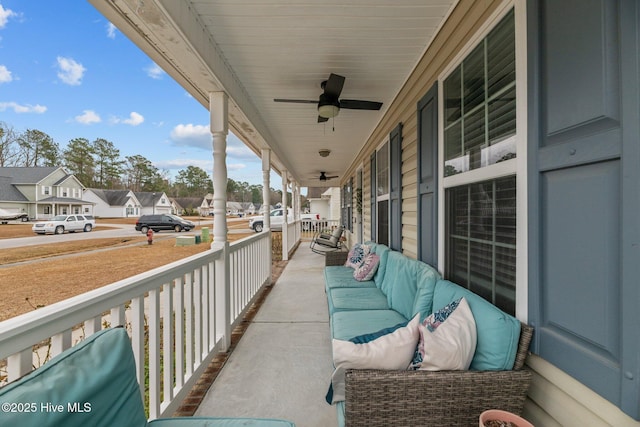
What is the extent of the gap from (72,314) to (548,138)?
1982 millimetres

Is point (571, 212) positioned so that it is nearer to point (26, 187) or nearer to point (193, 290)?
point (193, 290)

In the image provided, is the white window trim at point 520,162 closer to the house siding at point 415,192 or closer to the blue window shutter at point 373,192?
the house siding at point 415,192

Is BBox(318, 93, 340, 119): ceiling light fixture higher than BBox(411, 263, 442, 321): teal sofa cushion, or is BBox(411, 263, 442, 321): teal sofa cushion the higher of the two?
BBox(318, 93, 340, 119): ceiling light fixture

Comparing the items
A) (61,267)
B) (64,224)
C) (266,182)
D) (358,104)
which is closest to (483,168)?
(358,104)

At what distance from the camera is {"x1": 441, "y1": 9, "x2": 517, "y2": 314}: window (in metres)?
1.48

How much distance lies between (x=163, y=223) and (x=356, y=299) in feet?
16.1

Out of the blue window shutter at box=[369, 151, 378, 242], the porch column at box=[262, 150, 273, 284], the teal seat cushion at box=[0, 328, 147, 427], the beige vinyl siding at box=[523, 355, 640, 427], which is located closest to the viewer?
the teal seat cushion at box=[0, 328, 147, 427]

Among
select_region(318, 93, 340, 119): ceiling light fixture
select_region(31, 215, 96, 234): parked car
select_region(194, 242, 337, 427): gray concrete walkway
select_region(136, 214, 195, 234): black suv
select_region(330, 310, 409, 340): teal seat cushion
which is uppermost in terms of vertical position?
select_region(318, 93, 340, 119): ceiling light fixture

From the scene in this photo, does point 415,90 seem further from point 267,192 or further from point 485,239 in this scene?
point 267,192

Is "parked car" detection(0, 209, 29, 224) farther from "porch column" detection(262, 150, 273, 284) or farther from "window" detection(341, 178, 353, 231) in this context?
"window" detection(341, 178, 353, 231)

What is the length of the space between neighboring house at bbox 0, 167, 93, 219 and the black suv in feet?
8.07

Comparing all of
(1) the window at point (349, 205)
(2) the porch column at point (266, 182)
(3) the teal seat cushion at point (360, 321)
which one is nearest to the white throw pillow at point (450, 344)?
(3) the teal seat cushion at point (360, 321)

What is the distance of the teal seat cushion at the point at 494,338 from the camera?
126 centimetres

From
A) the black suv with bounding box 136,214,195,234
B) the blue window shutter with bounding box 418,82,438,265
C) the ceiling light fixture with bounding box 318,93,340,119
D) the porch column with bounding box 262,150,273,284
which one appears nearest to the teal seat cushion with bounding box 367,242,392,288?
the blue window shutter with bounding box 418,82,438,265
